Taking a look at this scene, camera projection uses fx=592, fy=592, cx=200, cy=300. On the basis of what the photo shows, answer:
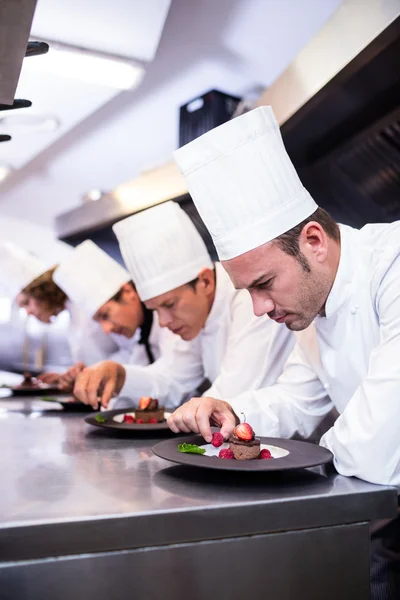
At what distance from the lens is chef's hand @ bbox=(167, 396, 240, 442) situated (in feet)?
4.36

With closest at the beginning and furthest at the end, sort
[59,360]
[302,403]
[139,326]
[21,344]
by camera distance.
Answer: [302,403]
[139,326]
[59,360]
[21,344]

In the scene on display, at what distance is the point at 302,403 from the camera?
5.43 ft

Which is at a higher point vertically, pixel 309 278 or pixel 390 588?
pixel 309 278

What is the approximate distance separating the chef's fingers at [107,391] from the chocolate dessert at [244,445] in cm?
106

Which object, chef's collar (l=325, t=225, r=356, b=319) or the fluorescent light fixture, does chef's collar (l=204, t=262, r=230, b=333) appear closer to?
chef's collar (l=325, t=225, r=356, b=319)

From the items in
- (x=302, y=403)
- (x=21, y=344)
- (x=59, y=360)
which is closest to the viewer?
(x=302, y=403)

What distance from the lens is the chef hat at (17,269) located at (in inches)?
164

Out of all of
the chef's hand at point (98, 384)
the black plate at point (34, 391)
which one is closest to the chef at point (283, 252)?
the chef's hand at point (98, 384)

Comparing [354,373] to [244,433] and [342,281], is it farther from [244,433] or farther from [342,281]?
[244,433]

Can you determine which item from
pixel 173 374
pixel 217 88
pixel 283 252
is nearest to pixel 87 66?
pixel 217 88

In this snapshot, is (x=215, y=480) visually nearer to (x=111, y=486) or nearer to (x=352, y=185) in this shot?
(x=111, y=486)

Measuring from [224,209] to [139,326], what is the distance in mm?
1876

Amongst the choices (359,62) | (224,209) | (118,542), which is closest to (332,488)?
(118,542)

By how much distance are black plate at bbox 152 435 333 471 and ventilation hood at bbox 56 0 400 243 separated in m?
1.14
